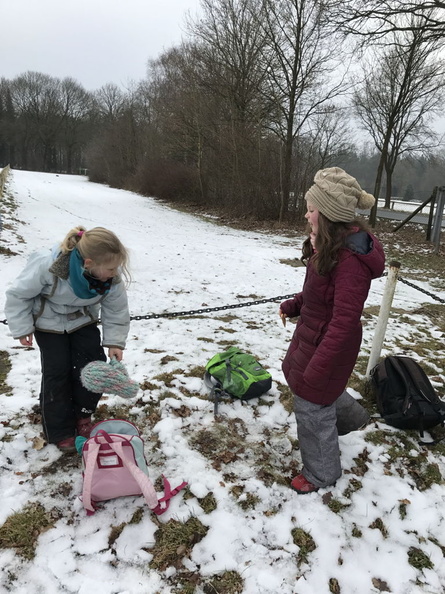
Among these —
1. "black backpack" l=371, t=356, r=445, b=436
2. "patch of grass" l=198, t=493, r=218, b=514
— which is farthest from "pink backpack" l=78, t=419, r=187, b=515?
"black backpack" l=371, t=356, r=445, b=436

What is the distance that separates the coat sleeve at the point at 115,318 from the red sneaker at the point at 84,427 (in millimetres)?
670

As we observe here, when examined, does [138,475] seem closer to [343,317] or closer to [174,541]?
[174,541]

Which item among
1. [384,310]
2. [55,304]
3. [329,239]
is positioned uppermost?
[329,239]

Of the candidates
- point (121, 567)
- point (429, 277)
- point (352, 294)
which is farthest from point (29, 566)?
point (429, 277)

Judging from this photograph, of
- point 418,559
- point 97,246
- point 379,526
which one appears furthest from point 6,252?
point 418,559

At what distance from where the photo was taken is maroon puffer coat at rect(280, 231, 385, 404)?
209cm

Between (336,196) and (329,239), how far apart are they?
0.24 metres

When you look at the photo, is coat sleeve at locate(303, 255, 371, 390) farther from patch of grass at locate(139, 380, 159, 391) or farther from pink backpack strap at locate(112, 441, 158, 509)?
patch of grass at locate(139, 380, 159, 391)

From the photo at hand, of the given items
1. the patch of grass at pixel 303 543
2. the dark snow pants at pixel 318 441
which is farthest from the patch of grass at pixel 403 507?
the patch of grass at pixel 303 543

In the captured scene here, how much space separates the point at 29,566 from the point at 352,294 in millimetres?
2241

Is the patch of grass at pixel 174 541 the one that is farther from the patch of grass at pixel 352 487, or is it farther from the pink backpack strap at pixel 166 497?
the patch of grass at pixel 352 487

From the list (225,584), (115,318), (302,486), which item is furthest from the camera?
(115,318)

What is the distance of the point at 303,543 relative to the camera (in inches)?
87.6

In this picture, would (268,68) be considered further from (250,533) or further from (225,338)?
(250,533)
